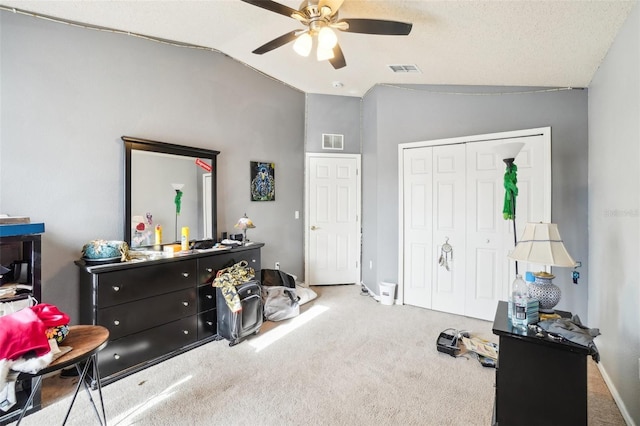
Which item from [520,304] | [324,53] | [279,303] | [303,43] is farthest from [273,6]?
[279,303]

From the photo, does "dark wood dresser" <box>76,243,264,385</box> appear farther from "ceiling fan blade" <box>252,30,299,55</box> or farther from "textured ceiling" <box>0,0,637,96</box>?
"textured ceiling" <box>0,0,637,96</box>

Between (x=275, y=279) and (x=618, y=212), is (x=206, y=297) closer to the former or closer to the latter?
(x=275, y=279)

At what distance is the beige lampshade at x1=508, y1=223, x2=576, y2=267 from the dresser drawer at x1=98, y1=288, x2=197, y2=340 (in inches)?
Result: 101

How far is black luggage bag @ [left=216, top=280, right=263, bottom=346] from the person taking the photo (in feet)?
9.41

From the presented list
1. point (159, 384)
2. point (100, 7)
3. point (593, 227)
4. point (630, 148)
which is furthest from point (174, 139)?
point (593, 227)

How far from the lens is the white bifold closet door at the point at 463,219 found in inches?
130

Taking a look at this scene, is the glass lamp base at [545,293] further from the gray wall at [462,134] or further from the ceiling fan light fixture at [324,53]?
the ceiling fan light fixture at [324,53]

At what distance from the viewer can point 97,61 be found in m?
2.63

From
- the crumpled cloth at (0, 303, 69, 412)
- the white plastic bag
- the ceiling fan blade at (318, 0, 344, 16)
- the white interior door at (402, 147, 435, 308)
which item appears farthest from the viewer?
the white interior door at (402, 147, 435, 308)

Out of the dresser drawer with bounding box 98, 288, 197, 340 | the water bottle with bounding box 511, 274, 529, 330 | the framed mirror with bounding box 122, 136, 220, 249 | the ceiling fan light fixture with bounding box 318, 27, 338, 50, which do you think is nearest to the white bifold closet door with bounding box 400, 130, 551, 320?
the water bottle with bounding box 511, 274, 529, 330

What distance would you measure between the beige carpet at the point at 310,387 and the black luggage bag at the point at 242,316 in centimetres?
11

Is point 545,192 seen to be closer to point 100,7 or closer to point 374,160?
point 374,160

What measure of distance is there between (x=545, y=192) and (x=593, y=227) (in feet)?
1.68

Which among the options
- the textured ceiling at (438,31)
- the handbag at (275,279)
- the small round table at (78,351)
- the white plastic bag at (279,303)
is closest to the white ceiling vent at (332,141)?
the textured ceiling at (438,31)
